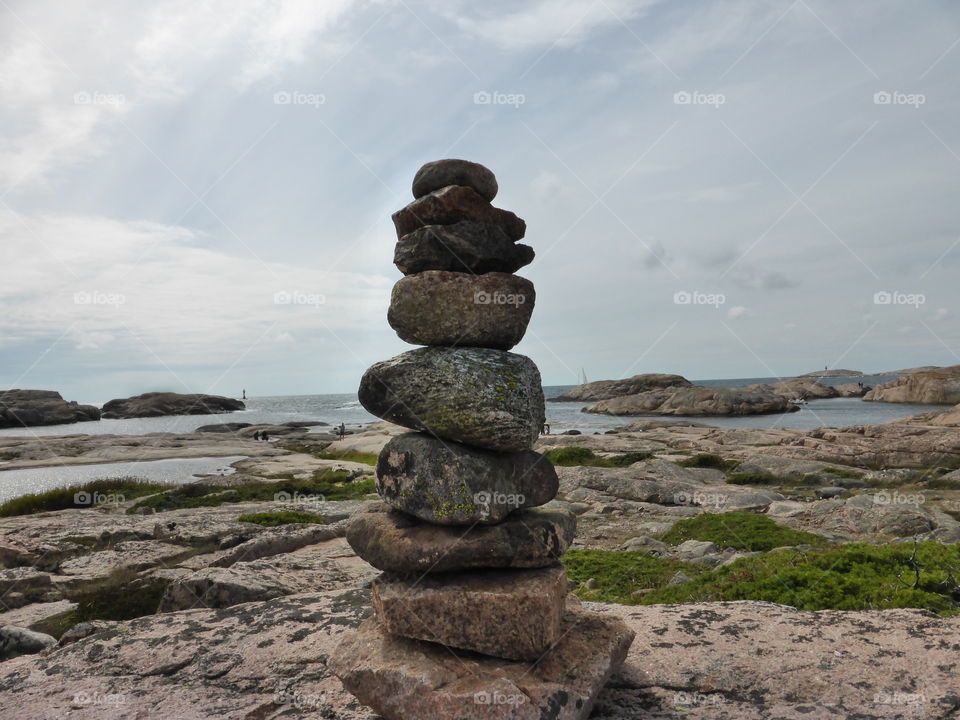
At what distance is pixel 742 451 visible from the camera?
40469mm

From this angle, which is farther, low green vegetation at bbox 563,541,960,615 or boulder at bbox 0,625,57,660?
low green vegetation at bbox 563,541,960,615

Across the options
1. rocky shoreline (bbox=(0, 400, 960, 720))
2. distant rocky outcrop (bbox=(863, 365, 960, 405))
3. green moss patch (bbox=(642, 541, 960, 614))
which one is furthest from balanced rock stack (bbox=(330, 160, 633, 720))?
distant rocky outcrop (bbox=(863, 365, 960, 405))

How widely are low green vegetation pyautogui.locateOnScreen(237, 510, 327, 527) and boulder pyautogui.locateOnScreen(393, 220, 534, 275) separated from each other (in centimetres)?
1320

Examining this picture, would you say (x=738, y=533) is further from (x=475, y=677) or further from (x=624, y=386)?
(x=624, y=386)

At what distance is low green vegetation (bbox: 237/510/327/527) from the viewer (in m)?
18.7

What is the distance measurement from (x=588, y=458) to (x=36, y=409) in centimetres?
13528

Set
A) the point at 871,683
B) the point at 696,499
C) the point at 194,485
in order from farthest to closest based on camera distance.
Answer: the point at 194,485
the point at 696,499
the point at 871,683

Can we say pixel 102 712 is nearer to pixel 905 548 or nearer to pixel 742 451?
pixel 905 548

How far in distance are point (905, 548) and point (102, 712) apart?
595 inches

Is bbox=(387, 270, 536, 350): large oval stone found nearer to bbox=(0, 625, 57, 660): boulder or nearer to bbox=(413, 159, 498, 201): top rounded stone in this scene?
bbox=(413, 159, 498, 201): top rounded stone

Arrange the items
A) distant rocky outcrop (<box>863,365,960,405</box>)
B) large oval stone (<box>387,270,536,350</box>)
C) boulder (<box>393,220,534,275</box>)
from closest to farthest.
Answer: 1. large oval stone (<box>387,270,536,350</box>)
2. boulder (<box>393,220,534,275</box>)
3. distant rocky outcrop (<box>863,365,960,405</box>)

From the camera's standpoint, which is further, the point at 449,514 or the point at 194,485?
the point at 194,485

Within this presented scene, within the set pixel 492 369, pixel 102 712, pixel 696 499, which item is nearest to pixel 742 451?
pixel 696 499

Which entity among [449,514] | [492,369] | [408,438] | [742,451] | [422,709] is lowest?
[742,451]
